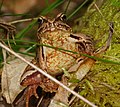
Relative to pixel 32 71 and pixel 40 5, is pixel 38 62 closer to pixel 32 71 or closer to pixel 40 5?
pixel 32 71

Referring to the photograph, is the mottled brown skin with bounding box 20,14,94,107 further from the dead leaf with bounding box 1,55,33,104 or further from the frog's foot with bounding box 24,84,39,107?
the dead leaf with bounding box 1,55,33,104

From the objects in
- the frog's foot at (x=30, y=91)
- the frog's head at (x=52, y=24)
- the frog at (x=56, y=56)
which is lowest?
the frog's foot at (x=30, y=91)

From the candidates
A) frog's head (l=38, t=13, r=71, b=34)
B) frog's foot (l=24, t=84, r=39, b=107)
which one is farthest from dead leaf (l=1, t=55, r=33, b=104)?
frog's head (l=38, t=13, r=71, b=34)

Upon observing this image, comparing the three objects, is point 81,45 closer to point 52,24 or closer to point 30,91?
point 52,24

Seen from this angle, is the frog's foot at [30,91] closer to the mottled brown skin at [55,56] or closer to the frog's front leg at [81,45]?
the mottled brown skin at [55,56]

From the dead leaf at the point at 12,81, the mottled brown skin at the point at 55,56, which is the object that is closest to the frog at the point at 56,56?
the mottled brown skin at the point at 55,56

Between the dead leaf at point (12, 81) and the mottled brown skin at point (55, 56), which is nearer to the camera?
the mottled brown skin at point (55, 56)

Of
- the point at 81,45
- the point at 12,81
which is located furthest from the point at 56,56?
the point at 12,81

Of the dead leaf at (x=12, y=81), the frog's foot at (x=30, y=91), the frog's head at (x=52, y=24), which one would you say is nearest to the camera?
the frog's head at (x=52, y=24)

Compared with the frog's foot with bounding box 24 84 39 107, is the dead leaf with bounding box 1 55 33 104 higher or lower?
higher
